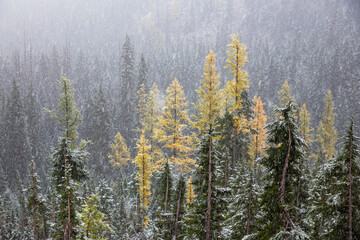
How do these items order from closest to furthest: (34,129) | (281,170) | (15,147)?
(281,170)
(15,147)
(34,129)

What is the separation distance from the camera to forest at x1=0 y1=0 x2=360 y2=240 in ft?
35.2

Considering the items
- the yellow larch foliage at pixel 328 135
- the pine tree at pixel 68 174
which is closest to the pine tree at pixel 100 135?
the pine tree at pixel 68 174

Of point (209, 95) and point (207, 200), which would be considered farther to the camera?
point (209, 95)

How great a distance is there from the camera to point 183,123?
44156 mm

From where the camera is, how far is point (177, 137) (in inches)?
795

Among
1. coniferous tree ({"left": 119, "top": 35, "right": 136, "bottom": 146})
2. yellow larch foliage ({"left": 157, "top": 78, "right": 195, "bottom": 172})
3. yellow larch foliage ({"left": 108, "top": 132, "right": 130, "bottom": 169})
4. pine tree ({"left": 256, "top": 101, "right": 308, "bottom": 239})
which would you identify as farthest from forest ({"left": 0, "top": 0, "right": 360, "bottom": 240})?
yellow larch foliage ({"left": 108, "top": 132, "right": 130, "bottom": 169})

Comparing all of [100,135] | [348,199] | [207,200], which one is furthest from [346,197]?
[100,135]

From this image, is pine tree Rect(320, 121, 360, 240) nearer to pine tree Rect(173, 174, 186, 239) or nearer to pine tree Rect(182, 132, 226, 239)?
pine tree Rect(182, 132, 226, 239)

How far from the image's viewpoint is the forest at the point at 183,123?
10717mm

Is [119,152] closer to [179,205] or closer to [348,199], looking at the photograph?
[179,205]

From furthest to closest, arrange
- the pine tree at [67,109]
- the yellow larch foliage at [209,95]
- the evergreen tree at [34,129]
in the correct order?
1. the evergreen tree at [34,129]
2. the pine tree at [67,109]
3. the yellow larch foliage at [209,95]

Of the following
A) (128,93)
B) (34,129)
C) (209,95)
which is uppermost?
(128,93)

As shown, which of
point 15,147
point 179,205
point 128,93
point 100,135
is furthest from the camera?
point 15,147

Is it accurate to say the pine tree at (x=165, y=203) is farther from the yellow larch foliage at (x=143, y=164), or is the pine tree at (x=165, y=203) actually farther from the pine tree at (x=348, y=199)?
the pine tree at (x=348, y=199)
